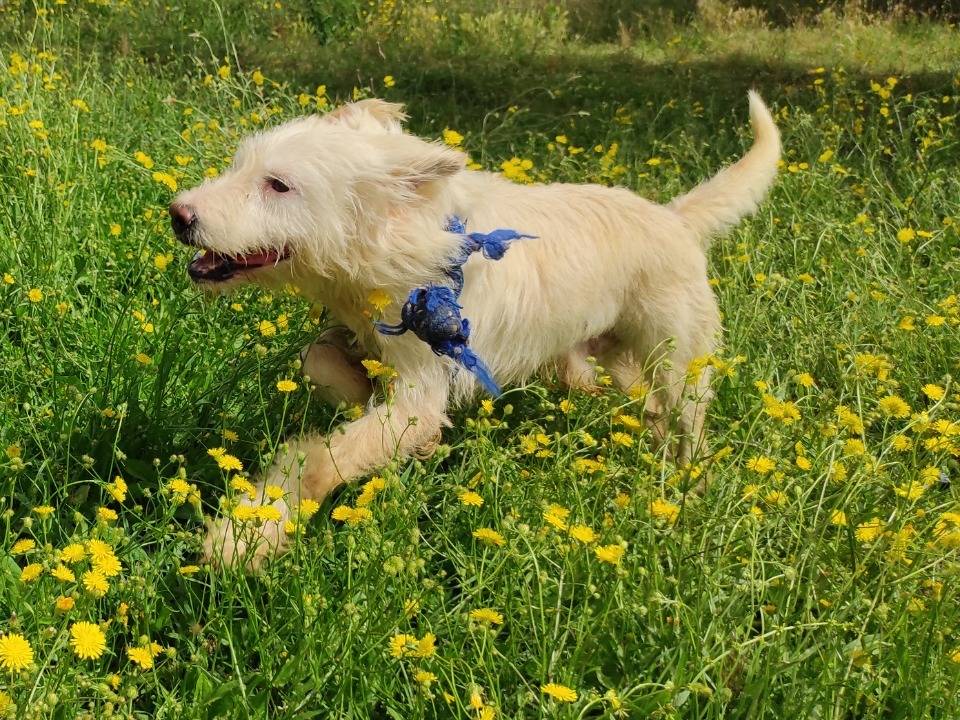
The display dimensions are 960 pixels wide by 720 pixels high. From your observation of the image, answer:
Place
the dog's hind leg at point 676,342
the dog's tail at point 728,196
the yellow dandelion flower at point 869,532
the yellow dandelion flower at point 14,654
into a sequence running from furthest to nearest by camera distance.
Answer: the dog's tail at point 728,196 → the dog's hind leg at point 676,342 → the yellow dandelion flower at point 869,532 → the yellow dandelion flower at point 14,654

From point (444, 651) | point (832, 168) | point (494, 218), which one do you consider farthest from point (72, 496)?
point (832, 168)

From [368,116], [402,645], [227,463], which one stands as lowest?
[402,645]

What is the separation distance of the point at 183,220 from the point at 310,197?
0.36 m

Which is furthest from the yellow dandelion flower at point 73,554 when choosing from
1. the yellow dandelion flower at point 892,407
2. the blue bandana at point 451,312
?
the yellow dandelion flower at point 892,407

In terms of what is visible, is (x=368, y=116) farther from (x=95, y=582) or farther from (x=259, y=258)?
(x=95, y=582)

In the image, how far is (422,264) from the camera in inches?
120

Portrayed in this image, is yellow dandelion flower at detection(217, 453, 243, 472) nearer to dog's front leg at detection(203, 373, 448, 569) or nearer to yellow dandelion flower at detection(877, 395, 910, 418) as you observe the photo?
dog's front leg at detection(203, 373, 448, 569)

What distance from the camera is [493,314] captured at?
335 centimetres

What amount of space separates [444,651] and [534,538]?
0.35 metres

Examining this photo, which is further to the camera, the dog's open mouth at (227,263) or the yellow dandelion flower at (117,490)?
the dog's open mouth at (227,263)

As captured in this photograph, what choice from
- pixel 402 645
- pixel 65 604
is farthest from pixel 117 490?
pixel 402 645

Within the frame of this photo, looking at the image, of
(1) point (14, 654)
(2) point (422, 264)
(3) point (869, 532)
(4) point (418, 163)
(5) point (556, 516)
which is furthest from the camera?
(2) point (422, 264)

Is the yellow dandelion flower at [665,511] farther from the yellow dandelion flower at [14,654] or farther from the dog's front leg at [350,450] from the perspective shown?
the yellow dandelion flower at [14,654]

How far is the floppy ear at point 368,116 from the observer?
321cm
